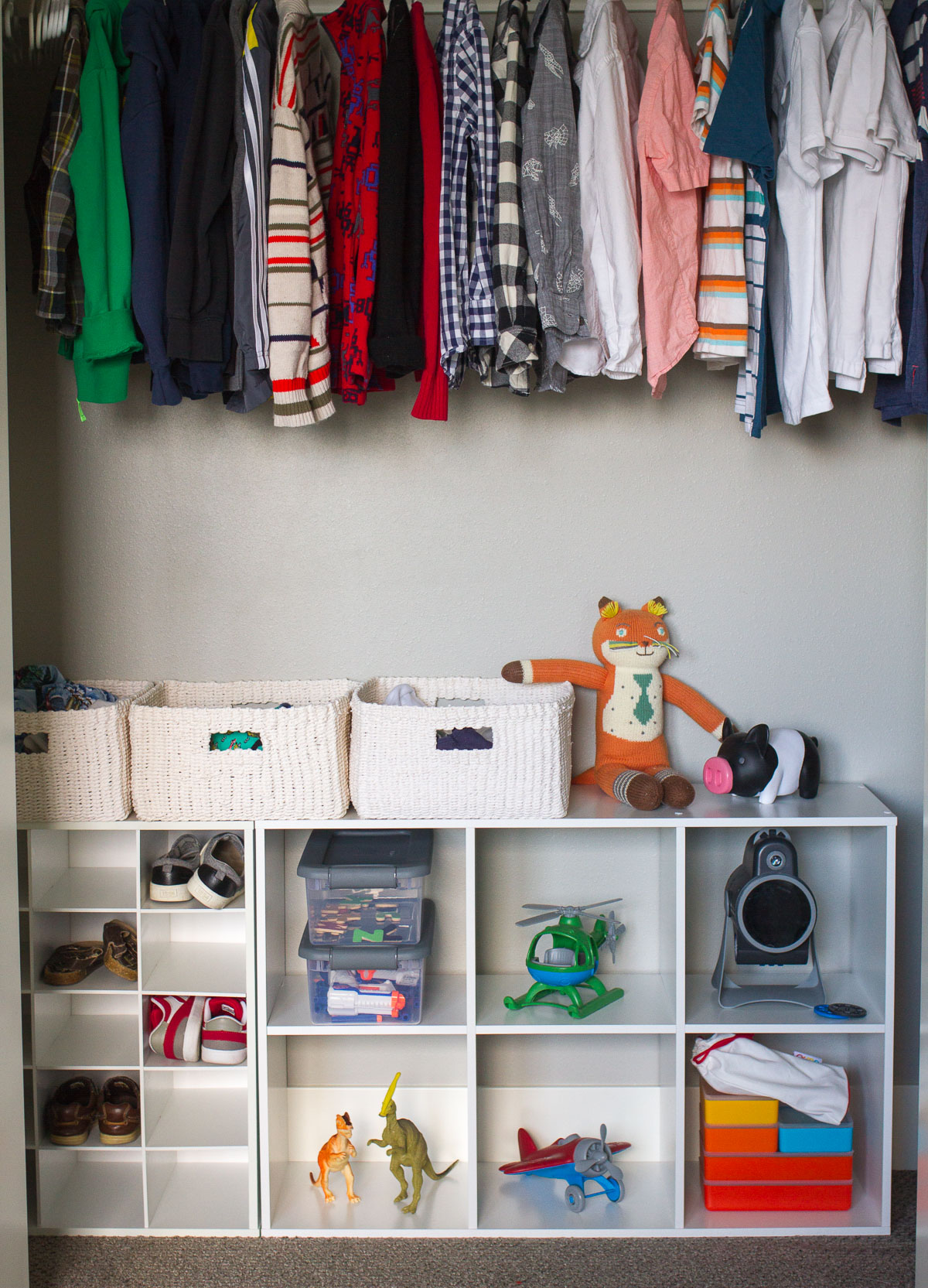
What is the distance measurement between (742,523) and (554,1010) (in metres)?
1.14

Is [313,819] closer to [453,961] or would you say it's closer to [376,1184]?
[453,961]

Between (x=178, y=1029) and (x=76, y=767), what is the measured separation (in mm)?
592

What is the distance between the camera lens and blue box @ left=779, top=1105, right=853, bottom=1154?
2172 millimetres

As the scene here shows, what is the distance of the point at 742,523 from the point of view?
2426 millimetres

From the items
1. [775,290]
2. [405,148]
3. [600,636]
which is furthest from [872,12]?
[600,636]

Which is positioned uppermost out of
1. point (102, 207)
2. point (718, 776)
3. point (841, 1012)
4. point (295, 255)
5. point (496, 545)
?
point (102, 207)

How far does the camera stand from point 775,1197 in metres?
2.22

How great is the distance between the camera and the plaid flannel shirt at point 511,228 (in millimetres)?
1971

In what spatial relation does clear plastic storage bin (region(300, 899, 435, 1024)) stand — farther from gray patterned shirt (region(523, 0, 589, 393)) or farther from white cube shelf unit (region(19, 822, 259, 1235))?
gray patterned shirt (region(523, 0, 589, 393))

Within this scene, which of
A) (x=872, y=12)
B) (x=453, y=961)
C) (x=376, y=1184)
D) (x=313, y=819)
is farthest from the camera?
(x=453, y=961)

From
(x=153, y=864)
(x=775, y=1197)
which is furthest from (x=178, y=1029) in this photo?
(x=775, y=1197)

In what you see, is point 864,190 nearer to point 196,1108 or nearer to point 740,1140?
point 740,1140

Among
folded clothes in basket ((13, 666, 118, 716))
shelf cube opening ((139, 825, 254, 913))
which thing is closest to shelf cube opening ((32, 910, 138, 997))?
shelf cube opening ((139, 825, 254, 913))

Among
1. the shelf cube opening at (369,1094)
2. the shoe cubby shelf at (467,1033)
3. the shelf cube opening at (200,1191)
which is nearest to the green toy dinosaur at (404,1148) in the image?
the shoe cubby shelf at (467,1033)
